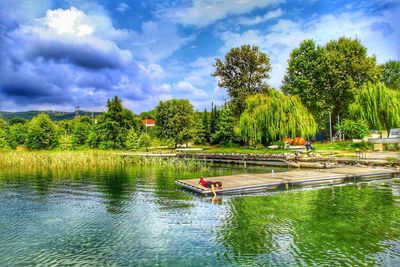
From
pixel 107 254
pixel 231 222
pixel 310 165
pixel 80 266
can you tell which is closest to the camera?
pixel 80 266

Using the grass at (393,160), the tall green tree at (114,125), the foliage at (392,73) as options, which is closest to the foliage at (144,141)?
the tall green tree at (114,125)

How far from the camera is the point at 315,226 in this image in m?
11.6

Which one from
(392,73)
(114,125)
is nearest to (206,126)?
(114,125)

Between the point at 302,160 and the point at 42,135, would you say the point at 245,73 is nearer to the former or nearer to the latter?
the point at 302,160

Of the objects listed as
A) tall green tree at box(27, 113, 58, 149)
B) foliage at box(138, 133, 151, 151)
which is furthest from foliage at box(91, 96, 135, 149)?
tall green tree at box(27, 113, 58, 149)

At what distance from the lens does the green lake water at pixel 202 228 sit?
29.7 ft

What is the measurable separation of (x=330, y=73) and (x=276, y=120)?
1726 cm

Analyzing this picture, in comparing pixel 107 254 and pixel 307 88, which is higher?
pixel 307 88

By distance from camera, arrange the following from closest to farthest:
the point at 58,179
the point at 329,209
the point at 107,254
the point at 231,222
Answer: the point at 107,254, the point at 231,222, the point at 329,209, the point at 58,179

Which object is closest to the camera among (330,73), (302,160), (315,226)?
(315,226)

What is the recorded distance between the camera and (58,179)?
26312mm

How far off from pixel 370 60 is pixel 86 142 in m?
56.2

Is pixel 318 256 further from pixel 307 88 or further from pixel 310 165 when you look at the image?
pixel 307 88

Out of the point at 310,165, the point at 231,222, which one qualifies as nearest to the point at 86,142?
the point at 310,165
